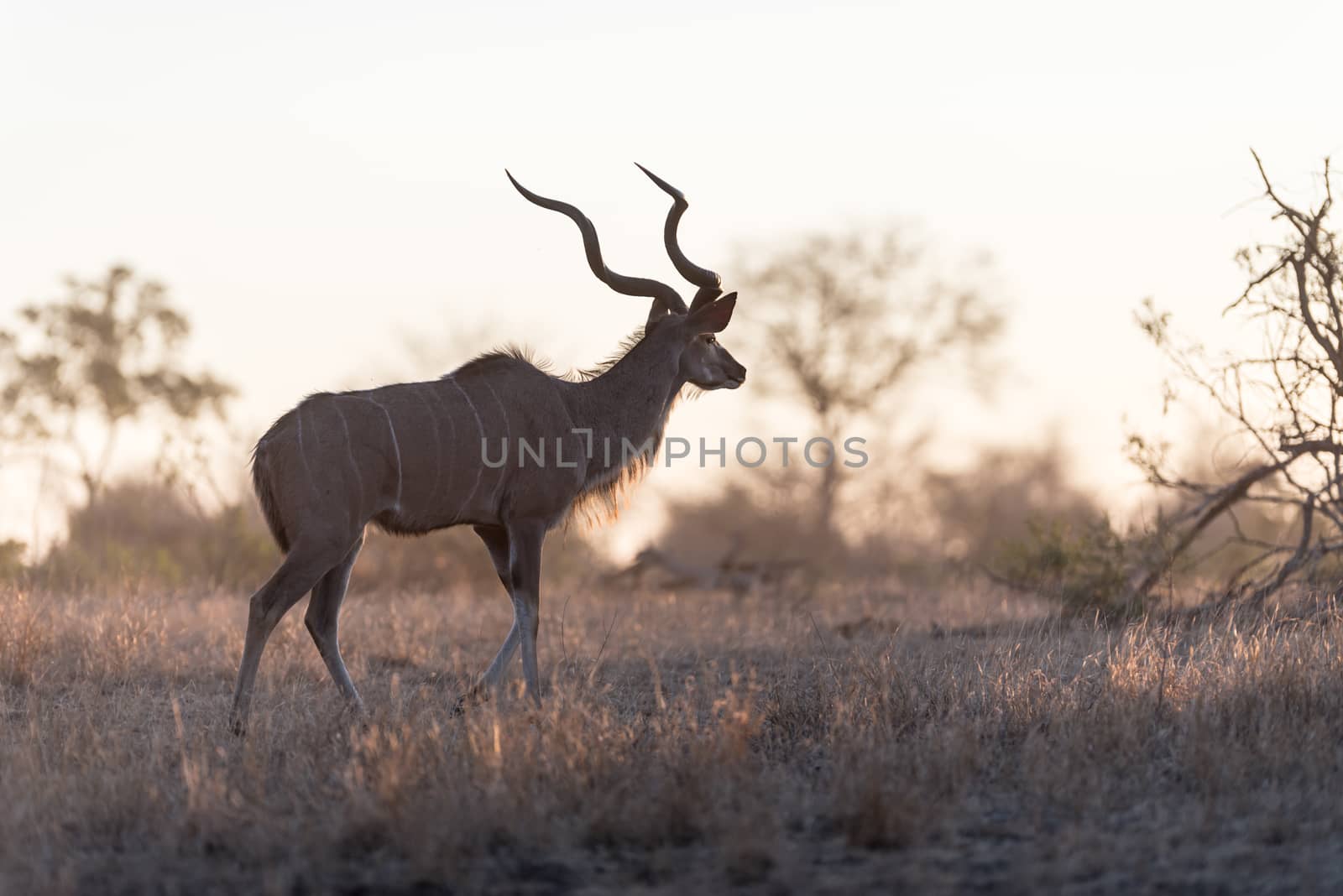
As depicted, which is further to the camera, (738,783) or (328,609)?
(328,609)

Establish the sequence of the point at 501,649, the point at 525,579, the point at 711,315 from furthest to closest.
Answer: the point at 711,315
the point at 501,649
the point at 525,579

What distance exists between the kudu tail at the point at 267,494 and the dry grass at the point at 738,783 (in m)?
0.81

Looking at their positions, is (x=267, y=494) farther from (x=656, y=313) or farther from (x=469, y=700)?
(x=656, y=313)

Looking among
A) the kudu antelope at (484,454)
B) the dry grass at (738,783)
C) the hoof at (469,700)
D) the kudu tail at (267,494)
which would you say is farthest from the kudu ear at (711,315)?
the kudu tail at (267,494)

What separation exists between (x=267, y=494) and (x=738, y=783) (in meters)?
3.19

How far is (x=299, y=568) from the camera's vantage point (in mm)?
7188

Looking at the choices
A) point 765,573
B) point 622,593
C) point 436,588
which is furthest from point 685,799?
point 436,588

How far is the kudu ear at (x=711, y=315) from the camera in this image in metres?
9.08

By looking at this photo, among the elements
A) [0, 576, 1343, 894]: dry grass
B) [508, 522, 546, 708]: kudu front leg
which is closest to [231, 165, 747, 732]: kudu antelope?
[508, 522, 546, 708]: kudu front leg

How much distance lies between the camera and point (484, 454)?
26.1 feet

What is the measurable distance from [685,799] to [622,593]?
1058 cm

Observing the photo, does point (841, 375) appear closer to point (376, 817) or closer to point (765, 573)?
point (765, 573)

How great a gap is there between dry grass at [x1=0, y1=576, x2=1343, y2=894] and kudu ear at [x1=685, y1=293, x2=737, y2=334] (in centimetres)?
220

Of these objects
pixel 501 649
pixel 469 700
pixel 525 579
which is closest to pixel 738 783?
pixel 469 700
